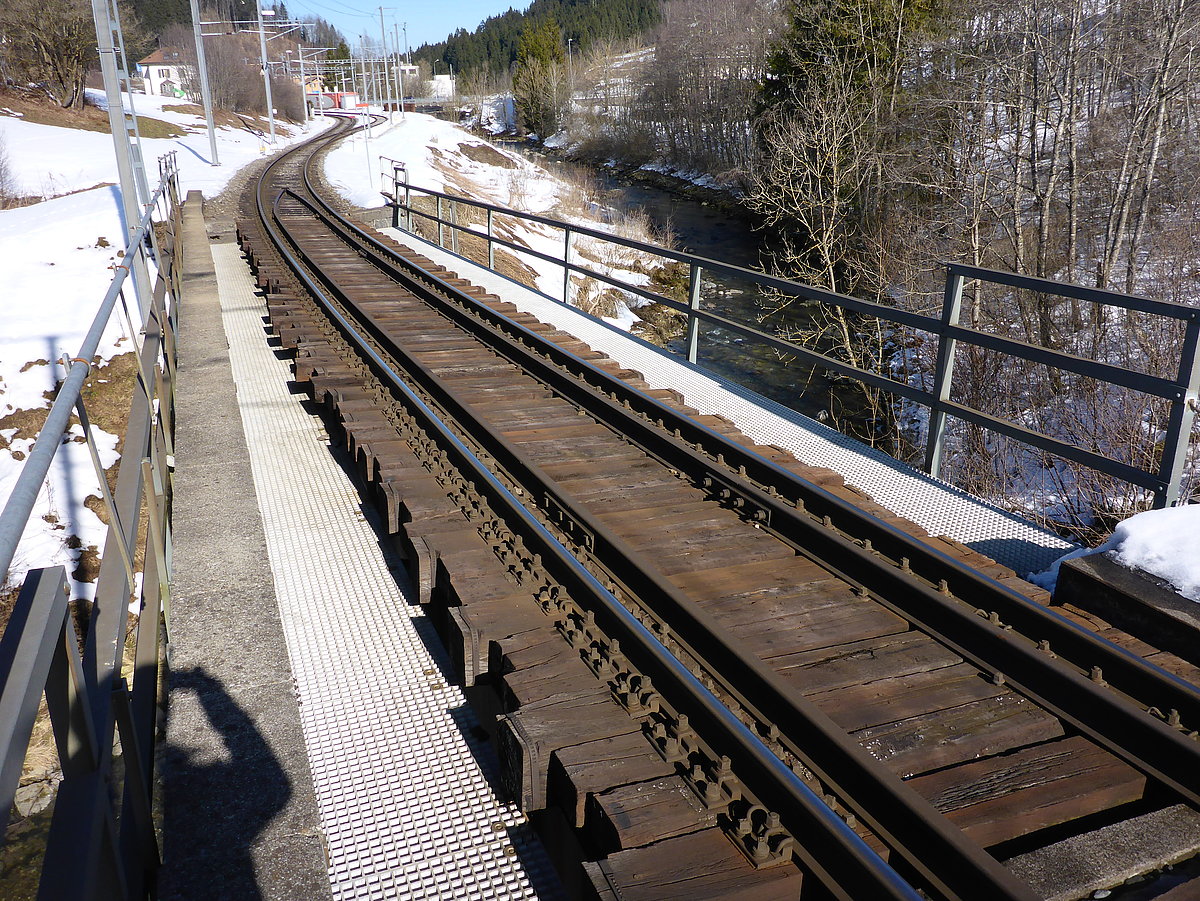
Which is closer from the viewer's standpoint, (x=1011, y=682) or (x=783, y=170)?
(x=1011, y=682)

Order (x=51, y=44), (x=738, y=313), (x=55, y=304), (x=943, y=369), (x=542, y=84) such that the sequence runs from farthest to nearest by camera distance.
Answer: (x=542, y=84), (x=51, y=44), (x=738, y=313), (x=55, y=304), (x=943, y=369)

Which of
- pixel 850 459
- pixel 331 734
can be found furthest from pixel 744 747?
pixel 850 459

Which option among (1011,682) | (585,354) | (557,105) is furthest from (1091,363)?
(557,105)

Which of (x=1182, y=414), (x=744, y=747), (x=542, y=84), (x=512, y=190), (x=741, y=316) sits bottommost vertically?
(x=741, y=316)

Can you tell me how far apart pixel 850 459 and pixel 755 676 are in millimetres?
3597

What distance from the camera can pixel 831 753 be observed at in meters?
3.00

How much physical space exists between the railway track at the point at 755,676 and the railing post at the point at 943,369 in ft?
4.36

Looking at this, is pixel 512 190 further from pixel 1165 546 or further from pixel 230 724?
pixel 230 724

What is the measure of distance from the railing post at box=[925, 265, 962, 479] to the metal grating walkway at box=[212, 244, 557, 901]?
12.8ft

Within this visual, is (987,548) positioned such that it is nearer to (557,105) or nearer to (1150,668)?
(1150,668)

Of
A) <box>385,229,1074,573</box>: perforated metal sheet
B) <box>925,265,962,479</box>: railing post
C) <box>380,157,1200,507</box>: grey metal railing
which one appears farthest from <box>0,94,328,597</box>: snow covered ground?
<box>925,265,962,479</box>: railing post

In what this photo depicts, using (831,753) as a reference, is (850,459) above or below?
below

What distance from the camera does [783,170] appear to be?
19.0 m

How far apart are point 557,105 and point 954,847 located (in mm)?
85432
